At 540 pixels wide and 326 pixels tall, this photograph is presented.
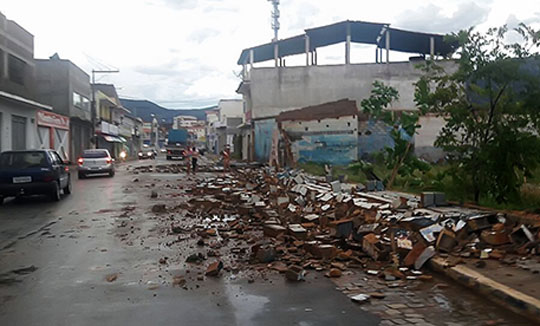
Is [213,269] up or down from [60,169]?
down

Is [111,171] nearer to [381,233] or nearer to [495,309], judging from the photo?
[381,233]

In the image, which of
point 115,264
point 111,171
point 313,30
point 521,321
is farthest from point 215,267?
point 313,30

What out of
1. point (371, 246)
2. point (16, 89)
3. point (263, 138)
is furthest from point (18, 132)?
point (371, 246)

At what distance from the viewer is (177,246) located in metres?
8.63

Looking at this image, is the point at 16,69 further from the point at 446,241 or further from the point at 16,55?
the point at 446,241

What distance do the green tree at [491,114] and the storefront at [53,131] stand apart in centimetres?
3209

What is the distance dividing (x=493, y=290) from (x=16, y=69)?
107ft

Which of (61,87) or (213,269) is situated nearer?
(213,269)

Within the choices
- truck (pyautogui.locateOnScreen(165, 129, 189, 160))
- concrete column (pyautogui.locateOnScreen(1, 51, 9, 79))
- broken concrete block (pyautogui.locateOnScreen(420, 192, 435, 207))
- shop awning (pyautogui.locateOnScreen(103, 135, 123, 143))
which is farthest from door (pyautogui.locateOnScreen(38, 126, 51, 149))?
broken concrete block (pyautogui.locateOnScreen(420, 192, 435, 207))

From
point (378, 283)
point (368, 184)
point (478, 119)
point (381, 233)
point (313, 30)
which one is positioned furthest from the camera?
point (313, 30)

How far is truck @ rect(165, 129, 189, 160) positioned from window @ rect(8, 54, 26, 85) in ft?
93.2

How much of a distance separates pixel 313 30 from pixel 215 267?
3549 centimetres

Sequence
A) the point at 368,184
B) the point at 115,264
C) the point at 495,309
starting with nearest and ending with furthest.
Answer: the point at 495,309 < the point at 115,264 < the point at 368,184

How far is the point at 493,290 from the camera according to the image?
563 cm
